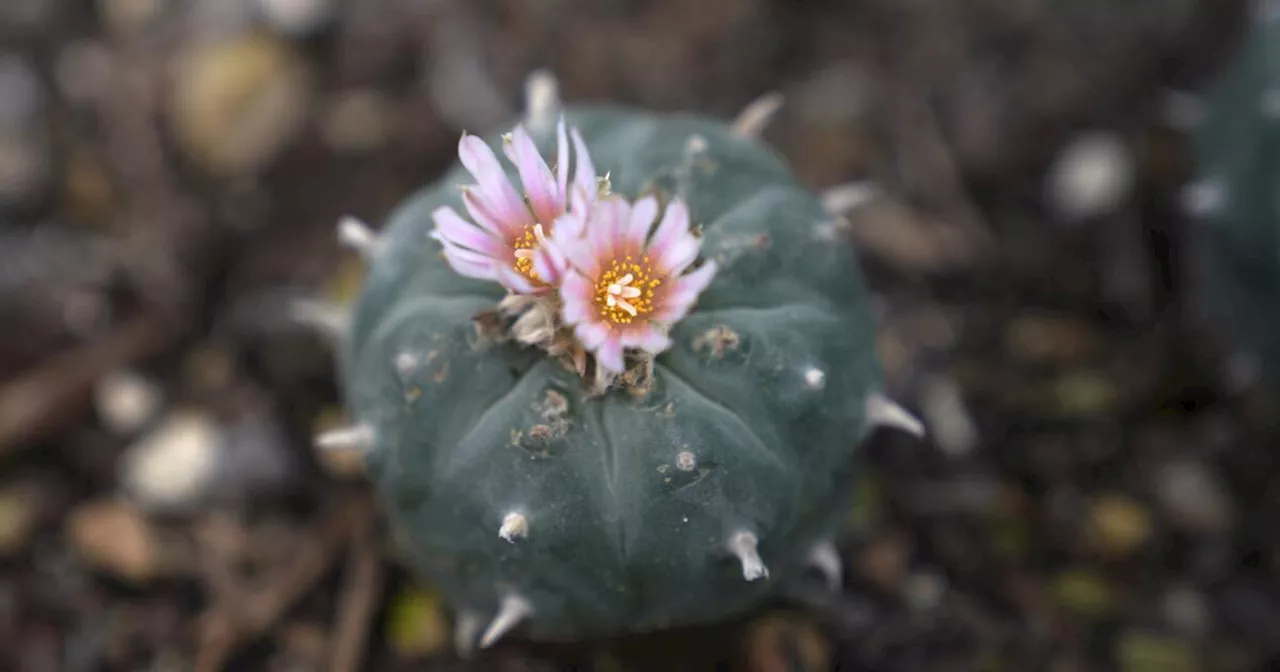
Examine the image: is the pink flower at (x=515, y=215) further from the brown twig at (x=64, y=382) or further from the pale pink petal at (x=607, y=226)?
the brown twig at (x=64, y=382)

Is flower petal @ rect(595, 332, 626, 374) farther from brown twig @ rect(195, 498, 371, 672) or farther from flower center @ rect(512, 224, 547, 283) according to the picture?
brown twig @ rect(195, 498, 371, 672)

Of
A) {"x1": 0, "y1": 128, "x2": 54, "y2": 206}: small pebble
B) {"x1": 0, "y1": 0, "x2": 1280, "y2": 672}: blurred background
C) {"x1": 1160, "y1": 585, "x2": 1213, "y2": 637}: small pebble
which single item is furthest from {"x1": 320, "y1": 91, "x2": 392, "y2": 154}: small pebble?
{"x1": 1160, "y1": 585, "x2": 1213, "y2": 637}: small pebble

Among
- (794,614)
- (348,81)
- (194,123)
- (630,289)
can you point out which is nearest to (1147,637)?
(794,614)

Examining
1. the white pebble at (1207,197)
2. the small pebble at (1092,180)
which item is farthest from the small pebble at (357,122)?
the white pebble at (1207,197)

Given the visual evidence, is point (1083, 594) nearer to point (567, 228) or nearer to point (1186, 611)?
point (1186, 611)

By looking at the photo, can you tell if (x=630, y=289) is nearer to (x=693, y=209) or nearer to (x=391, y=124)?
(x=693, y=209)
